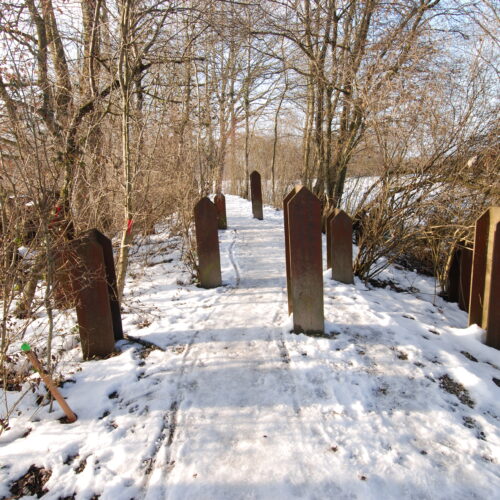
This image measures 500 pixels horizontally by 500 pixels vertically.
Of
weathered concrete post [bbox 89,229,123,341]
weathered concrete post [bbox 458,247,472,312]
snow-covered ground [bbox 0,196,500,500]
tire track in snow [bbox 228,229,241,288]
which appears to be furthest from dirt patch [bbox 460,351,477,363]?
weathered concrete post [bbox 89,229,123,341]

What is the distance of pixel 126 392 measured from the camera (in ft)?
8.83

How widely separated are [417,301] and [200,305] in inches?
113

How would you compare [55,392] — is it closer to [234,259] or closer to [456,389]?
[456,389]

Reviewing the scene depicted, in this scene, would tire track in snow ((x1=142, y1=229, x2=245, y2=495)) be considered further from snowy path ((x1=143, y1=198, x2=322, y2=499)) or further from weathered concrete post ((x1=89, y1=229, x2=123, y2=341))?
weathered concrete post ((x1=89, y1=229, x2=123, y2=341))

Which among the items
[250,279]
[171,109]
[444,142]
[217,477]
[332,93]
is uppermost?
[332,93]

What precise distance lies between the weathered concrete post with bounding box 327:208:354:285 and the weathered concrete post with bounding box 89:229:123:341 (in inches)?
115

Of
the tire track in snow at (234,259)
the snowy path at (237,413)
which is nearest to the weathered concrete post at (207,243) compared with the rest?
the tire track in snow at (234,259)

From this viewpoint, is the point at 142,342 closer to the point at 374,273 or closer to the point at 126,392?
the point at 126,392

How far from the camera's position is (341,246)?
479cm

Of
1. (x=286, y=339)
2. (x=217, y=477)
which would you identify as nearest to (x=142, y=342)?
(x=286, y=339)

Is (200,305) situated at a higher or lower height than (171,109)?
lower

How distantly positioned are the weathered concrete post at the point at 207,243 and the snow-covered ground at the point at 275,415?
111 centimetres

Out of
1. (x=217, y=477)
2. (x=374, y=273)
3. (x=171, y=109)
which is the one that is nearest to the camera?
(x=217, y=477)

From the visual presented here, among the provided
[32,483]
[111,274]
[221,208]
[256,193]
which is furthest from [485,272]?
[256,193]
